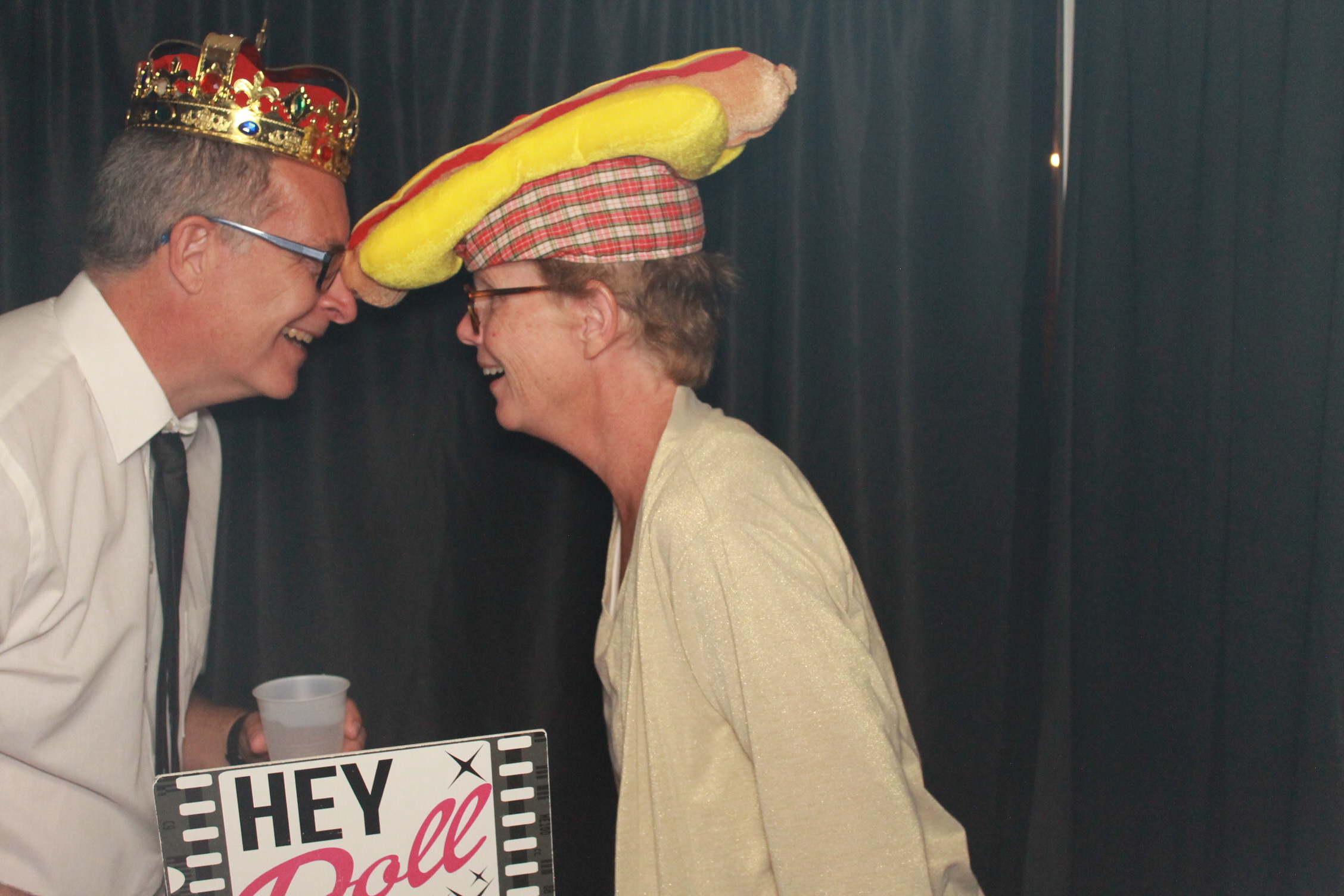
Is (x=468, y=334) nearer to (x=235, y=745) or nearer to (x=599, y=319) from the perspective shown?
(x=599, y=319)

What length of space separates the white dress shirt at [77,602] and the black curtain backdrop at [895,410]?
0.61 meters

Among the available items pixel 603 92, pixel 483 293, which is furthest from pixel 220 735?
pixel 603 92

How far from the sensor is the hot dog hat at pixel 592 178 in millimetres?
1185

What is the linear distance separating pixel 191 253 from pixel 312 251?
0.17 m

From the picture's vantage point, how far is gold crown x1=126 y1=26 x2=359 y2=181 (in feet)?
4.62

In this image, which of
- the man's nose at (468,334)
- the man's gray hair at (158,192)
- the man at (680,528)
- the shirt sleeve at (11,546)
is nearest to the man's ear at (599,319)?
the man at (680,528)

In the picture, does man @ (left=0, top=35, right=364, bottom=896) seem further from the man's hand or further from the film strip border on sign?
the film strip border on sign

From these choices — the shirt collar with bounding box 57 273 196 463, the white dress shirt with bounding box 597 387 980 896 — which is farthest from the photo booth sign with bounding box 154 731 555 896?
the shirt collar with bounding box 57 273 196 463

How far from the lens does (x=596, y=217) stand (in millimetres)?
1303

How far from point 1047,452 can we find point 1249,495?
1.52ft

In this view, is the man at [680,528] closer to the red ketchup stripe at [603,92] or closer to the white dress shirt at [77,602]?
the red ketchup stripe at [603,92]

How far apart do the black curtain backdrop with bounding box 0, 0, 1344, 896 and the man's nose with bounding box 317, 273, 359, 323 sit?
0.35 meters

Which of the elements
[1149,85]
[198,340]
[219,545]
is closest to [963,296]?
[1149,85]

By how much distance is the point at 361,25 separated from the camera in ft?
6.17
